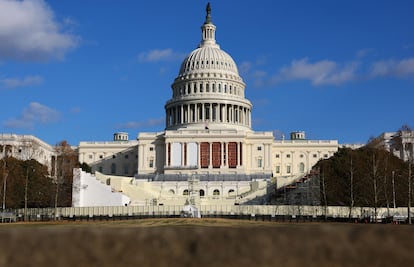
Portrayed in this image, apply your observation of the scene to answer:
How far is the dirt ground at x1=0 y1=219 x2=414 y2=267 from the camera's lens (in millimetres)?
3730

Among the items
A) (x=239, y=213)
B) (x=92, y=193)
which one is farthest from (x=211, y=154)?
(x=239, y=213)

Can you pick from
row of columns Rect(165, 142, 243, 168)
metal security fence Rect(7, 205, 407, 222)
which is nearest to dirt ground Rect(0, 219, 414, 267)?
metal security fence Rect(7, 205, 407, 222)

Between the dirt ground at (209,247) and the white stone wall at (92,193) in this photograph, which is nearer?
the dirt ground at (209,247)

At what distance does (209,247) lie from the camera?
381 cm

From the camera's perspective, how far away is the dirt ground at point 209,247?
373 cm

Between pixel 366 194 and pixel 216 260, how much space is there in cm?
10734

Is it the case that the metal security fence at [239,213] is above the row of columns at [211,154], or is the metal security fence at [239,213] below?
below

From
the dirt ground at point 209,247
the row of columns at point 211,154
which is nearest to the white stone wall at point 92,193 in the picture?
the row of columns at point 211,154

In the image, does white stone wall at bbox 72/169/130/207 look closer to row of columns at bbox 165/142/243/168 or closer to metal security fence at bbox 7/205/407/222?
metal security fence at bbox 7/205/407/222

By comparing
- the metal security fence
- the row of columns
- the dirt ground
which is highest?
the row of columns

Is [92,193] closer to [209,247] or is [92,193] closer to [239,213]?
[239,213]

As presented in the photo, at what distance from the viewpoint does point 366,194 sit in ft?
351

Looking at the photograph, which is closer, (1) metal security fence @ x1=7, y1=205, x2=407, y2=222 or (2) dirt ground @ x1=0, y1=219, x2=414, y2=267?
(2) dirt ground @ x1=0, y1=219, x2=414, y2=267

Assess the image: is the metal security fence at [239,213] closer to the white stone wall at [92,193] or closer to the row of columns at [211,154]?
the white stone wall at [92,193]
